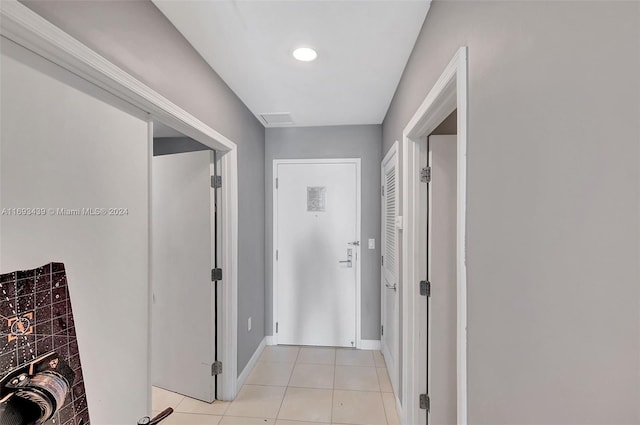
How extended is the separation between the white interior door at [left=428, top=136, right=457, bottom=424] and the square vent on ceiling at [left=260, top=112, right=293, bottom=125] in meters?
1.63

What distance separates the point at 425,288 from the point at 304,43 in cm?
164

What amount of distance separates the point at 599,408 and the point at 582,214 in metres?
0.33

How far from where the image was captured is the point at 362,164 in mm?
3057

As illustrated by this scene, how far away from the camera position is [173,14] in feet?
4.35

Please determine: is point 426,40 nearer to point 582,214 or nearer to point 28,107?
point 582,214

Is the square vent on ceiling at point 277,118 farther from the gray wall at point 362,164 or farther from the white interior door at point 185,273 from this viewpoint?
the white interior door at point 185,273

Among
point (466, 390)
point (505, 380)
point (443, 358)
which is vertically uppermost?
point (505, 380)

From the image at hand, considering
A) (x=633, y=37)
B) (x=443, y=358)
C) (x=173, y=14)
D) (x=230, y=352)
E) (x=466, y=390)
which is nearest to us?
(x=633, y=37)

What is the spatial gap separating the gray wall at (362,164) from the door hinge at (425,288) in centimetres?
131

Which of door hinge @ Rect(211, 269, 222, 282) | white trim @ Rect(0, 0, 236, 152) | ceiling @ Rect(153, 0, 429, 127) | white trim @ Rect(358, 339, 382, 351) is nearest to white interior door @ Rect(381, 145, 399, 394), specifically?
white trim @ Rect(358, 339, 382, 351)

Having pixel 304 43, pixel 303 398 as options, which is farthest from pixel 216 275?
pixel 304 43

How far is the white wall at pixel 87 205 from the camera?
0.78m

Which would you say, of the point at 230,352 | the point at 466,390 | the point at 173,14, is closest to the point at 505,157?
the point at 466,390

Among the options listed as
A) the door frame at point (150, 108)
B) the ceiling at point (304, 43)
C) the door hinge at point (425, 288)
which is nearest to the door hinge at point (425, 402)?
the door hinge at point (425, 288)
